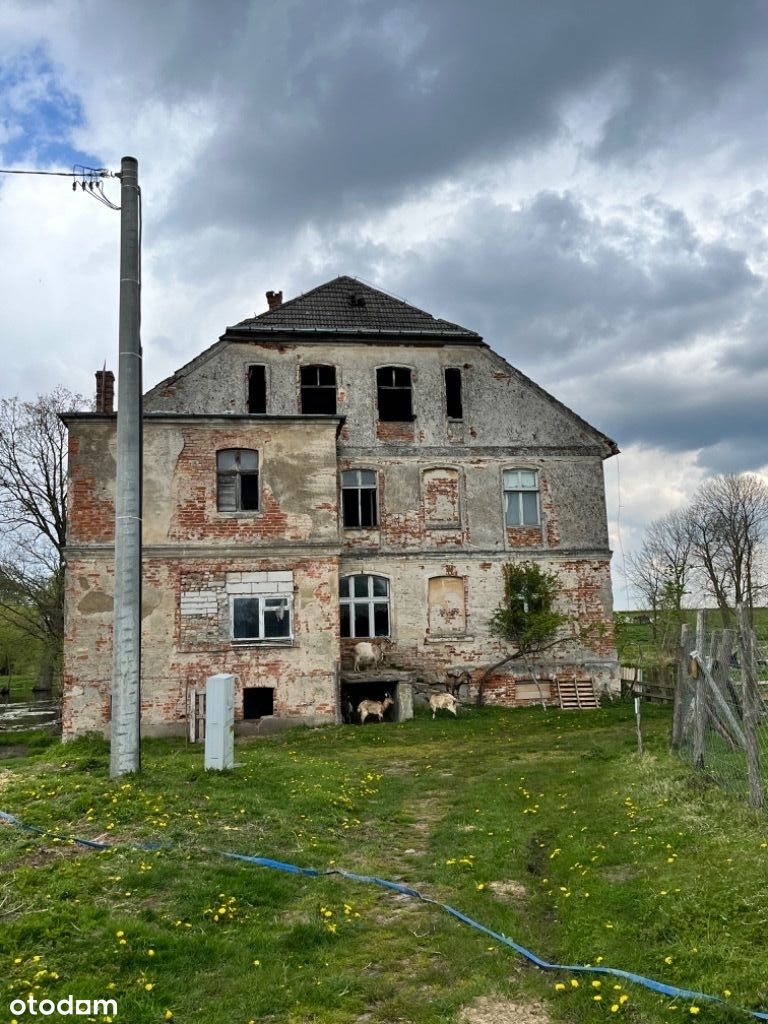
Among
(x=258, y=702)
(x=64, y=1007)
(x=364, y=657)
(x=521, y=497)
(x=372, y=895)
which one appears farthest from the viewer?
(x=521, y=497)

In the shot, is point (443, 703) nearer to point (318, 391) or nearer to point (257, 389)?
point (318, 391)

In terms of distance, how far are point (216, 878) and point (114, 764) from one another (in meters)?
4.24

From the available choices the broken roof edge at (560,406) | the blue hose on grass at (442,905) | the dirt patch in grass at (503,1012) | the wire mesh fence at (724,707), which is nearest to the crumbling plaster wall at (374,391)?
the broken roof edge at (560,406)

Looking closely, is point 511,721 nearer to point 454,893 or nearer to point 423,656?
point 423,656

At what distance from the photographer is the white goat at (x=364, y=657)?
21.8 m

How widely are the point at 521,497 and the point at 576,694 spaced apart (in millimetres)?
6121

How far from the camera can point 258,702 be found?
1992 centimetres

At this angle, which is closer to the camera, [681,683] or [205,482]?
[681,683]

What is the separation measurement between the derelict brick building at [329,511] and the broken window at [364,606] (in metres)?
0.06

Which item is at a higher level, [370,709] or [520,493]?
[520,493]

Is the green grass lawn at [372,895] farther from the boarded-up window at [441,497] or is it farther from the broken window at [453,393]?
the broken window at [453,393]

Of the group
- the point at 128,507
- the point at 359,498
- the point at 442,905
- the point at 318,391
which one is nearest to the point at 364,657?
the point at 359,498

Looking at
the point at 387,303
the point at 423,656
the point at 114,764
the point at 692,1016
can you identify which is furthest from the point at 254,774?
the point at 387,303

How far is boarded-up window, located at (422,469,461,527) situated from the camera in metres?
23.7
